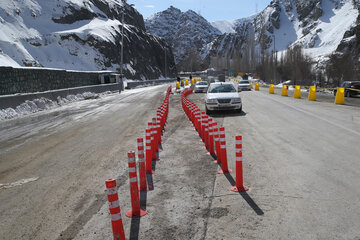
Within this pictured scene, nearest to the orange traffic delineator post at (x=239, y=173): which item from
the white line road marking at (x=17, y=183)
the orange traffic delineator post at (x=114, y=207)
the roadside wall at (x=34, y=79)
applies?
the orange traffic delineator post at (x=114, y=207)

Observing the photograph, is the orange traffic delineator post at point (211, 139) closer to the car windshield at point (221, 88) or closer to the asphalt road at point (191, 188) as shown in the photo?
the asphalt road at point (191, 188)

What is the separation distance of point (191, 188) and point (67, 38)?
6181 cm

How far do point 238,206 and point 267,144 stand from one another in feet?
13.9

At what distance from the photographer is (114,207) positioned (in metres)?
3.45

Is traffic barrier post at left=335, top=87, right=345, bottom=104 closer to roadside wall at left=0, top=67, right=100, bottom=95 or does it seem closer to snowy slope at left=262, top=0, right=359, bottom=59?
roadside wall at left=0, top=67, right=100, bottom=95

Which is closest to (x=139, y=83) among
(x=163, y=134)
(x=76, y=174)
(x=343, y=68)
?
(x=343, y=68)

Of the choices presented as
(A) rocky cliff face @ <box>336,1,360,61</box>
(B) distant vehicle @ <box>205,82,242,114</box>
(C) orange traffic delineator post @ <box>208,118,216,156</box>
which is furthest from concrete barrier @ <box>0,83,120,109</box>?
(A) rocky cliff face @ <box>336,1,360,61</box>

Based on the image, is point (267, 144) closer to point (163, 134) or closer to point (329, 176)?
point (329, 176)

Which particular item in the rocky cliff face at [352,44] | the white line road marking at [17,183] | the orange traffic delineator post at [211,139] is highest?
the rocky cliff face at [352,44]

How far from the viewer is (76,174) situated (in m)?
6.50

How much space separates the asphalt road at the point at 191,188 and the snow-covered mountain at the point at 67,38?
35.1 meters

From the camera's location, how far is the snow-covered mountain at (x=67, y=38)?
167ft

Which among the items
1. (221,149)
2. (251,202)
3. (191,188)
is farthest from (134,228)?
(221,149)

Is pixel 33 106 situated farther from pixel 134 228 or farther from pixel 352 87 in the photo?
pixel 352 87
